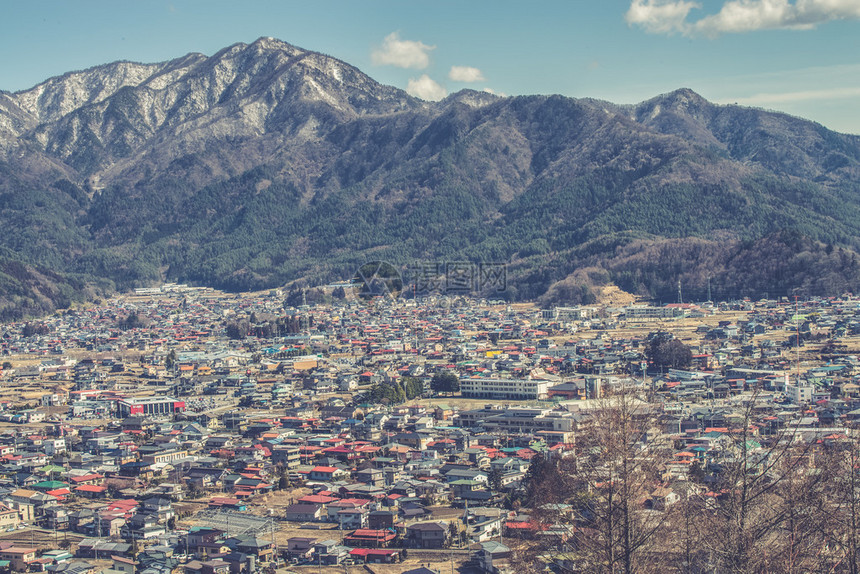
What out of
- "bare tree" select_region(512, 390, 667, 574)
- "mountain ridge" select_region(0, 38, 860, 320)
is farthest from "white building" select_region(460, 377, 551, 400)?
"mountain ridge" select_region(0, 38, 860, 320)

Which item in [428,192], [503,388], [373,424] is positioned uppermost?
[428,192]

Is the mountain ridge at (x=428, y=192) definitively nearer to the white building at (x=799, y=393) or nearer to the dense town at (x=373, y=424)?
the dense town at (x=373, y=424)

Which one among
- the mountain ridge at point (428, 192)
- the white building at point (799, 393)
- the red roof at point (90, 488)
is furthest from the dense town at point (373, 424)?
the mountain ridge at point (428, 192)

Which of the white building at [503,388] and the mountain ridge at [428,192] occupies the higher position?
the mountain ridge at [428,192]

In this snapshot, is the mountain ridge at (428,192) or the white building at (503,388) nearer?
the white building at (503,388)

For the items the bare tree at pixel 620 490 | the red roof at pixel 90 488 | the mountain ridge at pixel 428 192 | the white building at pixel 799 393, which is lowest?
the red roof at pixel 90 488

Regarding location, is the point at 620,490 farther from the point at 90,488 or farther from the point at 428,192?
the point at 428,192

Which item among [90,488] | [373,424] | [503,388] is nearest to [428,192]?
[503,388]
